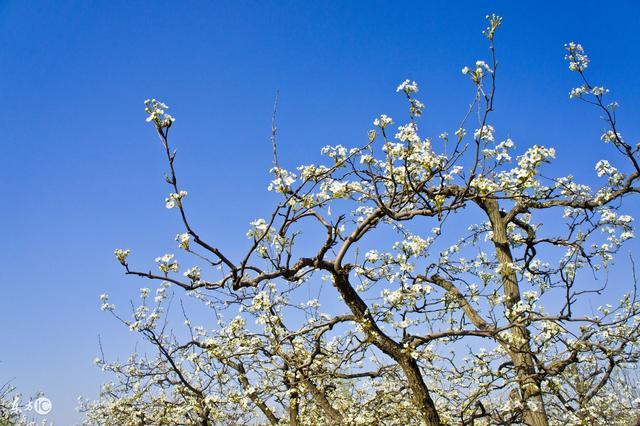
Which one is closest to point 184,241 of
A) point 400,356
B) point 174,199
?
point 174,199

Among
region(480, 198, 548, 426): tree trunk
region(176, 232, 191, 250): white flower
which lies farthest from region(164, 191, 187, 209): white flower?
region(480, 198, 548, 426): tree trunk

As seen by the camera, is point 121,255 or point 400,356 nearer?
point 121,255

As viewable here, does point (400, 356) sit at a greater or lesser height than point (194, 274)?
lesser

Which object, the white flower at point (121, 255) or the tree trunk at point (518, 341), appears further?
the tree trunk at point (518, 341)

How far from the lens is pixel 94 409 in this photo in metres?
12.7

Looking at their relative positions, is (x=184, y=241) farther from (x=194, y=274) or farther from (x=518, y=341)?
(x=518, y=341)

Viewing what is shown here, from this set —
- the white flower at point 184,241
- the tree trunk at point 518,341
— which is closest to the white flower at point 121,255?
the white flower at point 184,241

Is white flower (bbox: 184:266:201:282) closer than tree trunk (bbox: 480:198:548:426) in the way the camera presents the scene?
Yes

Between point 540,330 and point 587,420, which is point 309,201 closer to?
point 540,330

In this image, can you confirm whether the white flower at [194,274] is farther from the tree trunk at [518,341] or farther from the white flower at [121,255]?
the tree trunk at [518,341]

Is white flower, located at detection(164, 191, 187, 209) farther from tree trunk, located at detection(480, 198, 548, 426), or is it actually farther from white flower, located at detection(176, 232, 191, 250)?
tree trunk, located at detection(480, 198, 548, 426)

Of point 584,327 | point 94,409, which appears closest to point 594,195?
point 584,327

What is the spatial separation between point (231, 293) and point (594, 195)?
211 inches

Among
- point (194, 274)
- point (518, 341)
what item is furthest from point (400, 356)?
point (194, 274)
